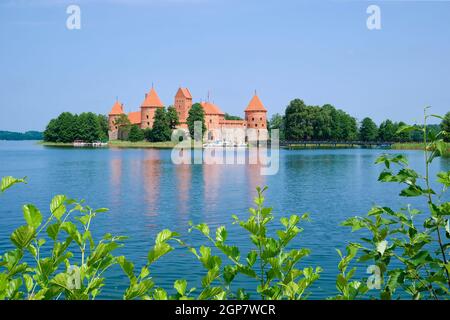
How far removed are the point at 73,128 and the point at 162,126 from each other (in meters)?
18.5

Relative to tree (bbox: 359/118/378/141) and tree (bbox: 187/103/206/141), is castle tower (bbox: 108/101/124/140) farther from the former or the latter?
tree (bbox: 359/118/378/141)

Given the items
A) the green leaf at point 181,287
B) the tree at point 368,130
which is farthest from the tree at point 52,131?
the green leaf at point 181,287

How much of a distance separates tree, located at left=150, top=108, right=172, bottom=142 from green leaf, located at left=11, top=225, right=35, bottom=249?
89.1 m

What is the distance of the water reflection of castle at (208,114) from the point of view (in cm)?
10669

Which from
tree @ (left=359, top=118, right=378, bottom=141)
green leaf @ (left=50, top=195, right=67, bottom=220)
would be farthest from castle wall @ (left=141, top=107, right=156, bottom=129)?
green leaf @ (left=50, top=195, right=67, bottom=220)

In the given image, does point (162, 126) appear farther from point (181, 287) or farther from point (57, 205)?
point (181, 287)

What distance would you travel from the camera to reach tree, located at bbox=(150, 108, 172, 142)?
90.3 metres

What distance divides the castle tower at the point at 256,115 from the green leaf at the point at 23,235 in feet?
358

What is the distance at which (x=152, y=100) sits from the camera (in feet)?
352

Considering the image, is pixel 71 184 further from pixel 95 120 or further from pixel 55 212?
pixel 95 120

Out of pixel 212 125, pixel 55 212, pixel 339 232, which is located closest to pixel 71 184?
pixel 339 232

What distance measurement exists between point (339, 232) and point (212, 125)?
95336mm

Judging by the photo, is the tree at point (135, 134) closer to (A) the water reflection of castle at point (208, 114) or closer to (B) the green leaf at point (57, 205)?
(A) the water reflection of castle at point (208, 114)

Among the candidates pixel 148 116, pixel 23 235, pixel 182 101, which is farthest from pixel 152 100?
pixel 23 235
